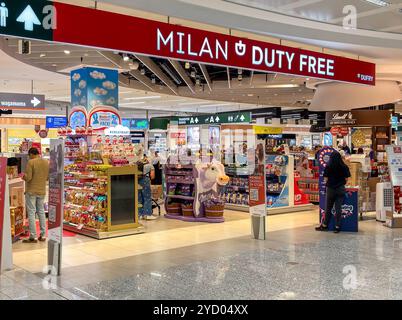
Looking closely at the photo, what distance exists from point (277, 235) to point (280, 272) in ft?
8.03

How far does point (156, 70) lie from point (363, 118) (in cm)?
622

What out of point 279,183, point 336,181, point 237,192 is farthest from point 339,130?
point 336,181

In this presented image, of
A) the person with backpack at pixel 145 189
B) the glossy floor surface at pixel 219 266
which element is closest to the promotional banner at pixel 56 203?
the glossy floor surface at pixel 219 266

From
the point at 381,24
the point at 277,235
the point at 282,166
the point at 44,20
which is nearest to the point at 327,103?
the point at 282,166

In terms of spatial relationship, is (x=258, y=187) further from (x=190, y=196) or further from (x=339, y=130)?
(x=339, y=130)

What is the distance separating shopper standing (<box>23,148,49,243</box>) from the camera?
722cm

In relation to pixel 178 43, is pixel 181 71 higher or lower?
higher

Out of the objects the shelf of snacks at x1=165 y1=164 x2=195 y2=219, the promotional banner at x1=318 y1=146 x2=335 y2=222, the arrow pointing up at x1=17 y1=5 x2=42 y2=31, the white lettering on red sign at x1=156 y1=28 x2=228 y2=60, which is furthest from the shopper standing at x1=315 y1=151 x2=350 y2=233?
the arrow pointing up at x1=17 y1=5 x2=42 y2=31

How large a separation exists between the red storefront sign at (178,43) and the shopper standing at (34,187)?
3662mm


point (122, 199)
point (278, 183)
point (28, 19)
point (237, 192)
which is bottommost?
point (237, 192)

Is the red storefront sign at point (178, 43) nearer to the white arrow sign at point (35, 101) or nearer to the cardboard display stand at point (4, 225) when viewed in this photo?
the cardboard display stand at point (4, 225)

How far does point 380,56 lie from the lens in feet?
29.0

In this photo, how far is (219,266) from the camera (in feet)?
18.6

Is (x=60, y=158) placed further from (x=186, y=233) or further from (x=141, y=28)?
(x=186, y=233)
